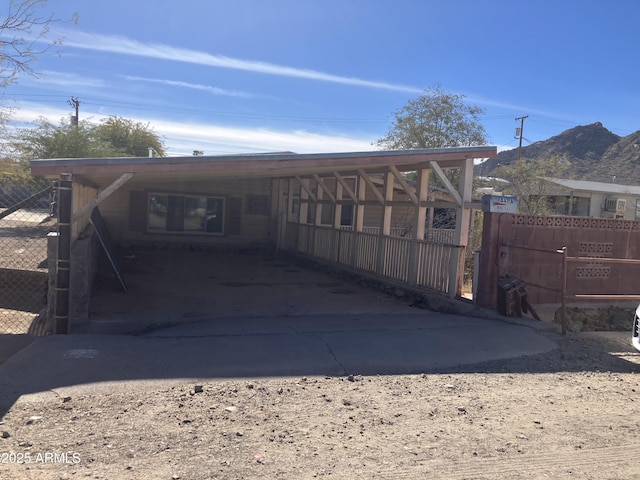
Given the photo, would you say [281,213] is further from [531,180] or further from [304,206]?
[531,180]

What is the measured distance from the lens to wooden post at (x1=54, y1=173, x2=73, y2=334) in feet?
22.8

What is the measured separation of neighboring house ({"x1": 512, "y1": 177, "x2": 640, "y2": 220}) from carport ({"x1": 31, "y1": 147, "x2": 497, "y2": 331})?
22381mm

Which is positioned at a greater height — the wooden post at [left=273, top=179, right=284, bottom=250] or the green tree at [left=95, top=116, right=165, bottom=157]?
the green tree at [left=95, top=116, right=165, bottom=157]

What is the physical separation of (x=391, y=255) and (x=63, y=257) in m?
7.33

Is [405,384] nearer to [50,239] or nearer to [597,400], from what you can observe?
[597,400]

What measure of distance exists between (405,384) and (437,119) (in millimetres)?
27584

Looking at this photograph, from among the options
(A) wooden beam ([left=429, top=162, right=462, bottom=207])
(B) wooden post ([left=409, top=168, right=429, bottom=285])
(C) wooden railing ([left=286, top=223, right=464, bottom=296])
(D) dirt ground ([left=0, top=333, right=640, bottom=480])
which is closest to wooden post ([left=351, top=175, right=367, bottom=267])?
(C) wooden railing ([left=286, top=223, right=464, bottom=296])

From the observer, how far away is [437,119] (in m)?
31.3

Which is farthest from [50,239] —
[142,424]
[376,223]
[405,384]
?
[376,223]

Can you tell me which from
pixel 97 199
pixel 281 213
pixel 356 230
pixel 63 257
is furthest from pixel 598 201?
pixel 63 257

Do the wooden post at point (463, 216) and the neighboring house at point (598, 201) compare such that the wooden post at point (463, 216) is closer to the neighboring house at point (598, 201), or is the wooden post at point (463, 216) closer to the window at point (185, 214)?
the window at point (185, 214)

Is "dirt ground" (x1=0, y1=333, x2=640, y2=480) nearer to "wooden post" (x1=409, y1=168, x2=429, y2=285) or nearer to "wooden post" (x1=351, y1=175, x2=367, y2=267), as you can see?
"wooden post" (x1=409, y1=168, x2=429, y2=285)

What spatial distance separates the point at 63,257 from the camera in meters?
7.01

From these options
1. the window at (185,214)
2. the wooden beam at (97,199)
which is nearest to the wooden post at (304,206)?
the window at (185,214)
